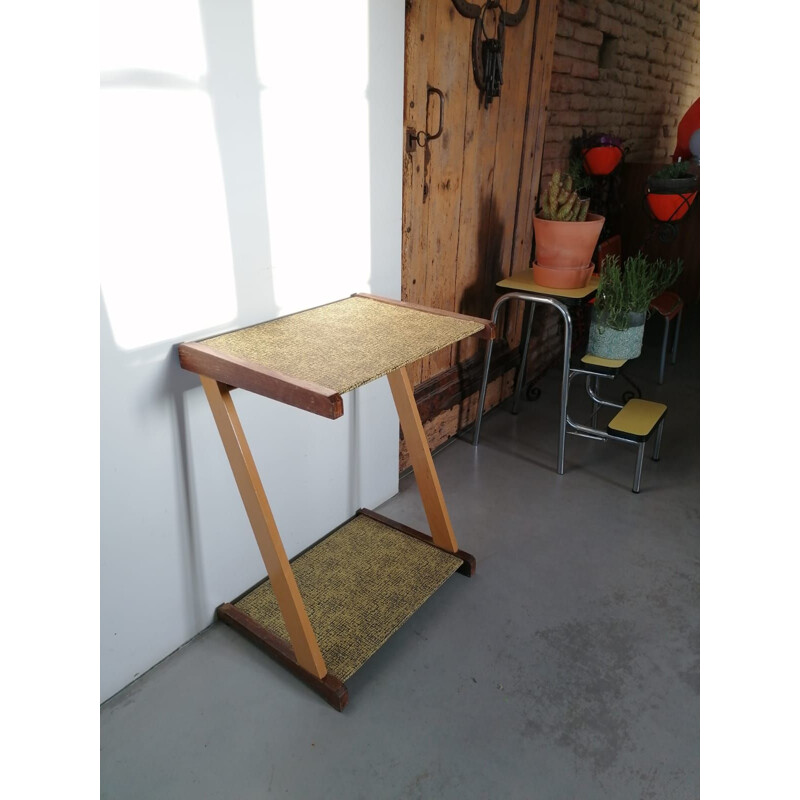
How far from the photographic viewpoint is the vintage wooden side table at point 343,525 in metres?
1.34

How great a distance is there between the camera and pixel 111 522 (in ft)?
4.68

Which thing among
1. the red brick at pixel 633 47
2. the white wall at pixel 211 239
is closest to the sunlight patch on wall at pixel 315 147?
the white wall at pixel 211 239

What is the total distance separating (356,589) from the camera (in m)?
1.85

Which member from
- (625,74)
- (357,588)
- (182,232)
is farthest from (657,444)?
(625,74)

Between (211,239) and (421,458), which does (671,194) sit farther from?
(211,239)

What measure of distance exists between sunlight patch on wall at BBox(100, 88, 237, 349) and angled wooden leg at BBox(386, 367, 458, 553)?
1.84ft

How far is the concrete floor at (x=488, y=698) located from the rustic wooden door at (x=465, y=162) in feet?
3.07

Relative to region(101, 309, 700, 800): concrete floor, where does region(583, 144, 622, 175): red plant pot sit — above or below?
above

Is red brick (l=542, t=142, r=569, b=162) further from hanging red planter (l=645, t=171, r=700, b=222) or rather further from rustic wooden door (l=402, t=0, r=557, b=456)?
hanging red planter (l=645, t=171, r=700, b=222)

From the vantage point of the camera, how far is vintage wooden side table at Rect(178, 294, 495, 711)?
4.41ft

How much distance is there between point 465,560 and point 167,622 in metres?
0.86

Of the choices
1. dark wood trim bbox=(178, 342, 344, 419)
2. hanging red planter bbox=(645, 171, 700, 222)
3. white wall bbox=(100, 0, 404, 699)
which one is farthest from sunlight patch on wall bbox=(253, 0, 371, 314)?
hanging red planter bbox=(645, 171, 700, 222)

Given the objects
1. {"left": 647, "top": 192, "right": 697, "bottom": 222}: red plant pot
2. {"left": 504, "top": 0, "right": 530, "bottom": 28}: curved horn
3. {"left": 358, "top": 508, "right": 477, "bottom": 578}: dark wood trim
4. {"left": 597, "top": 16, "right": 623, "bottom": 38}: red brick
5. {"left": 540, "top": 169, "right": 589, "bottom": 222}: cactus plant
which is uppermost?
{"left": 597, "top": 16, "right": 623, "bottom": 38}: red brick
